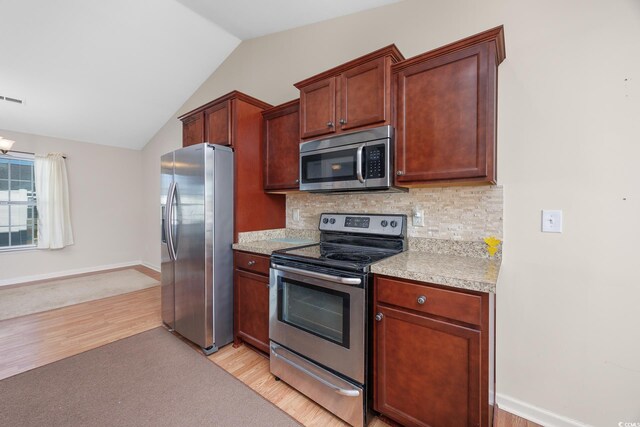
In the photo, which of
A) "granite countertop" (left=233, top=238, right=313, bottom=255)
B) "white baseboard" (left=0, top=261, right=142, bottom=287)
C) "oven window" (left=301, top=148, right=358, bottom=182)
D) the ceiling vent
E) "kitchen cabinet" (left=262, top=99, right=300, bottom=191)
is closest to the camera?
"oven window" (left=301, top=148, right=358, bottom=182)

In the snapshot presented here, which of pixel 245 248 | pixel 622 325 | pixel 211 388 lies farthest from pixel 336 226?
pixel 622 325

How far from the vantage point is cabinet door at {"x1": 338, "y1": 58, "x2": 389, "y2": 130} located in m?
1.70

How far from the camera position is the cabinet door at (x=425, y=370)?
1.21m

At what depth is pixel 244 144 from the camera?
242 cm

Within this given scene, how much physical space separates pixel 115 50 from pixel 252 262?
3.24 metres

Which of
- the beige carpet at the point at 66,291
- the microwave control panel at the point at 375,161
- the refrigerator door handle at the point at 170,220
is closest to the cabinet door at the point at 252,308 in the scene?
the refrigerator door handle at the point at 170,220

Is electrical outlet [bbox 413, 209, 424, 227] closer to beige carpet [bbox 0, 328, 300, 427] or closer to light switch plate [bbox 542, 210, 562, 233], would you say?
light switch plate [bbox 542, 210, 562, 233]

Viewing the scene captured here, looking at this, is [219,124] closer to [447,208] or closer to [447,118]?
[447,118]

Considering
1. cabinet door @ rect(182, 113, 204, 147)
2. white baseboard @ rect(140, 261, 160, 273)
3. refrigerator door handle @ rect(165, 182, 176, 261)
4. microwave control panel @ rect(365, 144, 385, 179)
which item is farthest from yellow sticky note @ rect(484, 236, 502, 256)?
white baseboard @ rect(140, 261, 160, 273)

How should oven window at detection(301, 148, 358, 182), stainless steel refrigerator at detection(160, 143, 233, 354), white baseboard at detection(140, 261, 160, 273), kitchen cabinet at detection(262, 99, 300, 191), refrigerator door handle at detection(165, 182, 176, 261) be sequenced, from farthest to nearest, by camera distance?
white baseboard at detection(140, 261, 160, 273) → refrigerator door handle at detection(165, 182, 176, 261) → kitchen cabinet at detection(262, 99, 300, 191) → stainless steel refrigerator at detection(160, 143, 233, 354) → oven window at detection(301, 148, 358, 182)

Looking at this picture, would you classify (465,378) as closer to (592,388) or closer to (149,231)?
(592,388)

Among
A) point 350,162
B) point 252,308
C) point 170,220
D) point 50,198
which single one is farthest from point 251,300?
point 50,198

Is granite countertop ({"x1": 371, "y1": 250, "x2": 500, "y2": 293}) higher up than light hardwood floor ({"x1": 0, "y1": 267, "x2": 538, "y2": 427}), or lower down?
higher up

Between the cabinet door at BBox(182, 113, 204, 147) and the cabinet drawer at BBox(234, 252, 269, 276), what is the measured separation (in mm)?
1322
